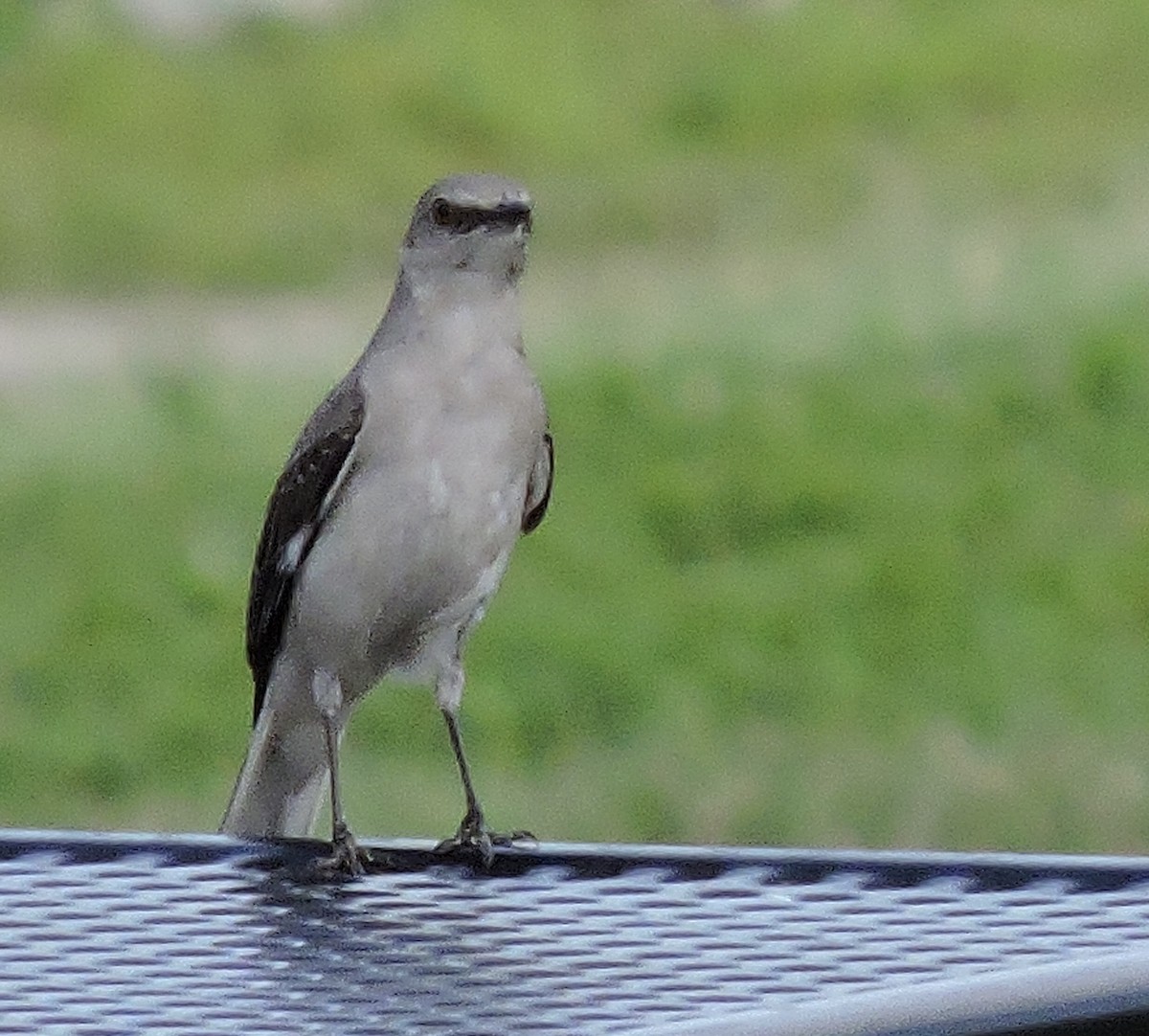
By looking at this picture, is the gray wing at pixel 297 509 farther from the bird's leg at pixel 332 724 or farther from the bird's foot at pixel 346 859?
the bird's foot at pixel 346 859

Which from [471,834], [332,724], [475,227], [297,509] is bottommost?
[471,834]

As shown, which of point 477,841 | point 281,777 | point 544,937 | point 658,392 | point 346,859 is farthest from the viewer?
point 658,392

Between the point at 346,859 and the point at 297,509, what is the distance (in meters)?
0.97

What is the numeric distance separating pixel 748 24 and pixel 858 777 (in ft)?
31.9

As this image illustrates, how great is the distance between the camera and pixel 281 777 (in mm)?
3924

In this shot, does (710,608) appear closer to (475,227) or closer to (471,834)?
(475,227)

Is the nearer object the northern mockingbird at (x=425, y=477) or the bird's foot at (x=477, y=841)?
the bird's foot at (x=477, y=841)

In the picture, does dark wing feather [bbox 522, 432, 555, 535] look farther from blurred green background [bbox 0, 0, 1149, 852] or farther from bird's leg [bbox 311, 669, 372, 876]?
blurred green background [bbox 0, 0, 1149, 852]

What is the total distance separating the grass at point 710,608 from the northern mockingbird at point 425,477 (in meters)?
2.99

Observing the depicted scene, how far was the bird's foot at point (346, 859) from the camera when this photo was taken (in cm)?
276

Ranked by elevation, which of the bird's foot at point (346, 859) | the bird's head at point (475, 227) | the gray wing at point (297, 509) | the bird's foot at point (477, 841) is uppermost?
the bird's head at point (475, 227)

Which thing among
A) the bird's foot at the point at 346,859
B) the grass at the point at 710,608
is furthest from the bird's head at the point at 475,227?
the grass at the point at 710,608

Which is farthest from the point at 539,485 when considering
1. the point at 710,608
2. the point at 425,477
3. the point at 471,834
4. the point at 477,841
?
the point at 710,608

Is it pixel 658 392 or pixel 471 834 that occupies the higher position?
pixel 658 392
